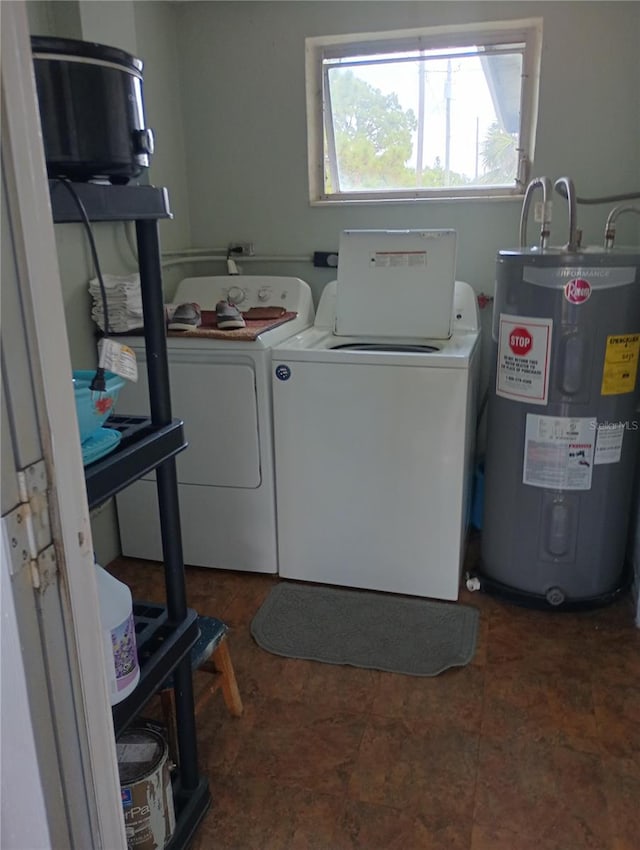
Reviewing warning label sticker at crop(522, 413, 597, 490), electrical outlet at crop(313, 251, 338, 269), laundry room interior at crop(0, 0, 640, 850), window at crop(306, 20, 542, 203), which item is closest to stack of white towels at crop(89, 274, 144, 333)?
laundry room interior at crop(0, 0, 640, 850)

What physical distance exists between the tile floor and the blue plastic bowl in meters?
0.96

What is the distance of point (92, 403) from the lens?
3.37ft

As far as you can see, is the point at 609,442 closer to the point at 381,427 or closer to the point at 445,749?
the point at 381,427

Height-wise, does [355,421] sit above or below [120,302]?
below

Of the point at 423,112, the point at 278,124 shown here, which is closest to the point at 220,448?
the point at 278,124

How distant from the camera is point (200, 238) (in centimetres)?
299

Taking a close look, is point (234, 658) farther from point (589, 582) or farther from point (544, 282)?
point (544, 282)

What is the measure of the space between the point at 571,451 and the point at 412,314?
764mm

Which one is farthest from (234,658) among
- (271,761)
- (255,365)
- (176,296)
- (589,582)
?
(176,296)

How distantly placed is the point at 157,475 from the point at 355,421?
984 mm

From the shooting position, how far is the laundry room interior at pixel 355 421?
1285 millimetres

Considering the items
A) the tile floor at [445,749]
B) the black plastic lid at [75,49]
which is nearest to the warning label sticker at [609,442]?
the tile floor at [445,749]

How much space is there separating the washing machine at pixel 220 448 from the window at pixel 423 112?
794mm

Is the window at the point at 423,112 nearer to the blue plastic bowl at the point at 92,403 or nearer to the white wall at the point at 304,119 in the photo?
the white wall at the point at 304,119
